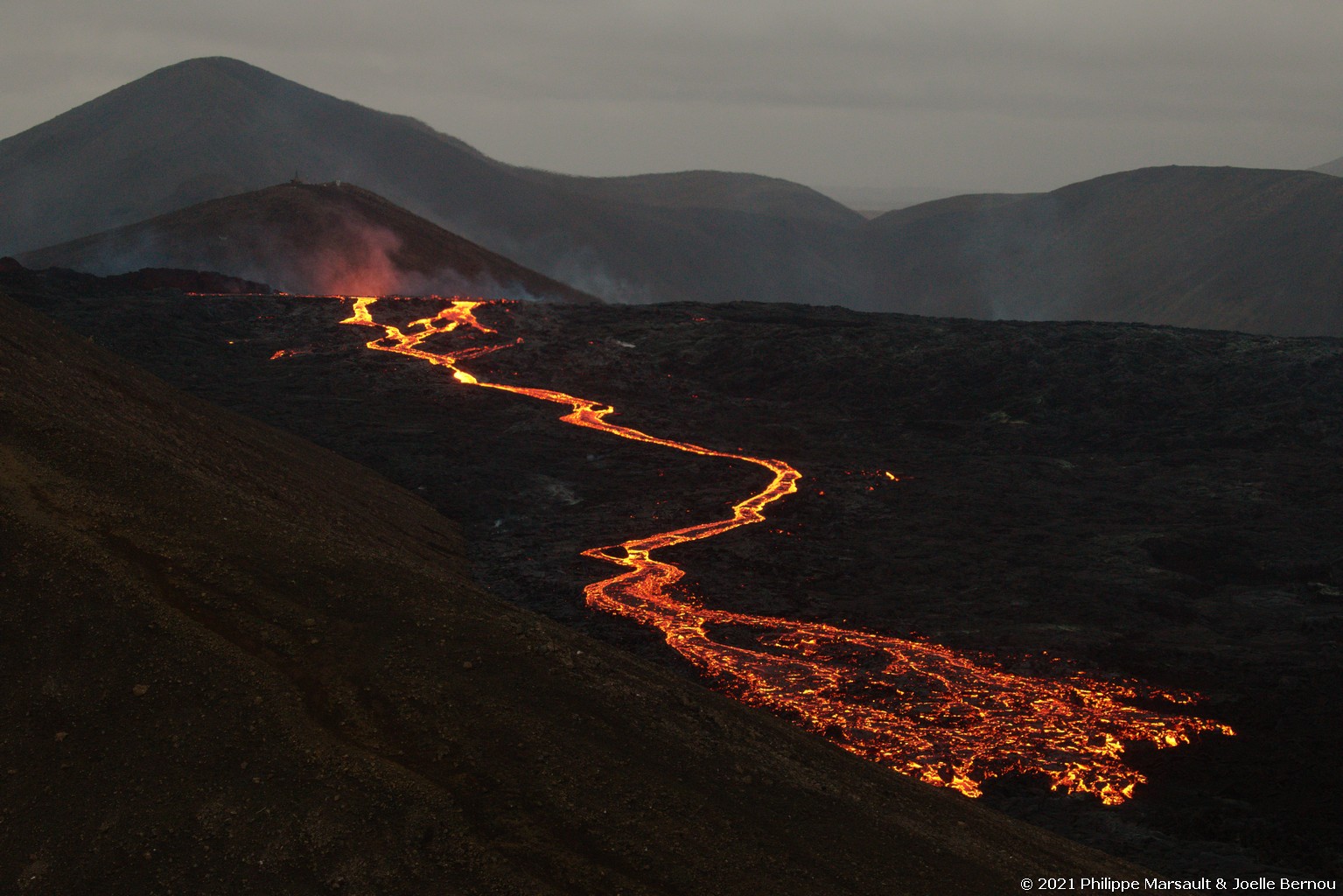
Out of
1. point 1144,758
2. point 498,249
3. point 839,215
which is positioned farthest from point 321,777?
point 839,215

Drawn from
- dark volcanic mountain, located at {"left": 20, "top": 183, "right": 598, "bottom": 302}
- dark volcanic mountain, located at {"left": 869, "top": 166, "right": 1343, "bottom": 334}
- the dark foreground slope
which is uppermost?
dark volcanic mountain, located at {"left": 869, "top": 166, "right": 1343, "bottom": 334}

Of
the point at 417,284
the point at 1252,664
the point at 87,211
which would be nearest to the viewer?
the point at 1252,664

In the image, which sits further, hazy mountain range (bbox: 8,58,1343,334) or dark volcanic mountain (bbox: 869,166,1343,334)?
hazy mountain range (bbox: 8,58,1343,334)

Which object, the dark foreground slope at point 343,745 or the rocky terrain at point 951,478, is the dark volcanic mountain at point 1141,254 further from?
the dark foreground slope at point 343,745

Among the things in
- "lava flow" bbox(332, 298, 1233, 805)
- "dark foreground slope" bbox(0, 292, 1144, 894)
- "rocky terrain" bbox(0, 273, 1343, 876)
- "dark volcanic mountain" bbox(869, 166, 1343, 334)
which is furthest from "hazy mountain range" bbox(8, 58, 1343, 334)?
"dark foreground slope" bbox(0, 292, 1144, 894)

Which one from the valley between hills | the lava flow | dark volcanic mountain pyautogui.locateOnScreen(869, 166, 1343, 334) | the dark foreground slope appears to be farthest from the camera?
dark volcanic mountain pyautogui.locateOnScreen(869, 166, 1343, 334)

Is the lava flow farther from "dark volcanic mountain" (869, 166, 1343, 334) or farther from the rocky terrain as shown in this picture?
"dark volcanic mountain" (869, 166, 1343, 334)

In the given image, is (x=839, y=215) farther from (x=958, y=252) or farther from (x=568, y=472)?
(x=568, y=472)
